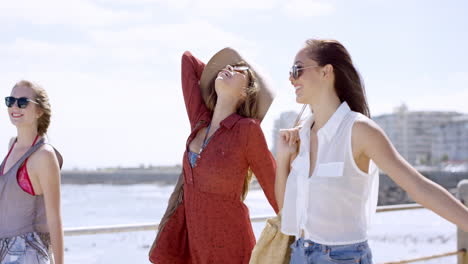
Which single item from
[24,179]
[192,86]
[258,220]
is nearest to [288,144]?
[192,86]

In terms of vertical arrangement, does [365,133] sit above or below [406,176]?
above

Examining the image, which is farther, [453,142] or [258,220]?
[453,142]

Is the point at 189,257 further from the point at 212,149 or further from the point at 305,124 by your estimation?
the point at 305,124

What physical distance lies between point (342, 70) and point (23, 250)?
51.5 inches

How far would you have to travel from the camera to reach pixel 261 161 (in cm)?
251

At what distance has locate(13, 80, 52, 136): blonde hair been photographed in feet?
8.15

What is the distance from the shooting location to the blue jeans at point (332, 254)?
1.82m

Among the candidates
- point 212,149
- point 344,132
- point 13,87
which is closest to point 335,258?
point 344,132

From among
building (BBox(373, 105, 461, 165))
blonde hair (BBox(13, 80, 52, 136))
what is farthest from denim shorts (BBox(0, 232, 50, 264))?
building (BBox(373, 105, 461, 165))

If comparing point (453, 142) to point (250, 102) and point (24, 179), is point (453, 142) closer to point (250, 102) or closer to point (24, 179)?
point (250, 102)

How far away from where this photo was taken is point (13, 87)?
251 centimetres

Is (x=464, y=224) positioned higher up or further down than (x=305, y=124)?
further down

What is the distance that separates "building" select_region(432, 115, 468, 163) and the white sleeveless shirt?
359 ft

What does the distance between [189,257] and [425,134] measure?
5457 inches
